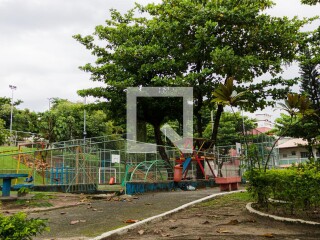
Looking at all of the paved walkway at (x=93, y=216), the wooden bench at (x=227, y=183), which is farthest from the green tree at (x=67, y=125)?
the paved walkway at (x=93, y=216)

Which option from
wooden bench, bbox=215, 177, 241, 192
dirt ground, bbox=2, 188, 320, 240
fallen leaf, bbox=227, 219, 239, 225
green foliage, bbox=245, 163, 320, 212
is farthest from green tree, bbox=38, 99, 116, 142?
fallen leaf, bbox=227, 219, 239, 225

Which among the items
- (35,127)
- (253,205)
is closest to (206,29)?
(253,205)

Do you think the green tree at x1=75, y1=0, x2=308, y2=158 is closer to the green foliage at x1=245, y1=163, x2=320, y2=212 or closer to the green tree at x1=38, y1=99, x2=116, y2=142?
the green foliage at x1=245, y1=163, x2=320, y2=212

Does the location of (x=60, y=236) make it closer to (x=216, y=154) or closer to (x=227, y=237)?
(x=227, y=237)

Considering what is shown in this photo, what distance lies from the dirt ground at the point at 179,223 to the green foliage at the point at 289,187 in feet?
1.79

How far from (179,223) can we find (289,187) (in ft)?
6.84

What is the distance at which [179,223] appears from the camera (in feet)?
19.0

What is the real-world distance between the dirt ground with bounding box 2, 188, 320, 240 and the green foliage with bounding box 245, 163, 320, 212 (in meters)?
0.55

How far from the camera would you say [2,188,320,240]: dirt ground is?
191 inches

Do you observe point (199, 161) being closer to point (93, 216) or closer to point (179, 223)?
point (93, 216)

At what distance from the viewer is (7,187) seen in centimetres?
1015

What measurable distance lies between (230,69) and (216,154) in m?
4.85

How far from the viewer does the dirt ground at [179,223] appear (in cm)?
485

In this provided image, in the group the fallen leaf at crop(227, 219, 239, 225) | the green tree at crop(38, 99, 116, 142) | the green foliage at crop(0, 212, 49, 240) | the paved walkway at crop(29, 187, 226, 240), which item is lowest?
the paved walkway at crop(29, 187, 226, 240)
